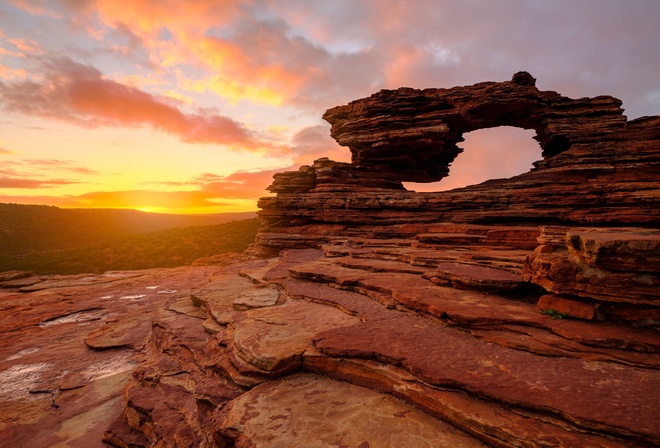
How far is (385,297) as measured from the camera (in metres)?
7.59

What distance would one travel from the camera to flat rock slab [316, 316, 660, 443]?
11.1 feet

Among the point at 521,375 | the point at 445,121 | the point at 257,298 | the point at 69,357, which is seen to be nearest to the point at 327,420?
the point at 521,375

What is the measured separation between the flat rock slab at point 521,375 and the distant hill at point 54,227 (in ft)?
208

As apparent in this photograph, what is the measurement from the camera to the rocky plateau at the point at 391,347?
379 cm

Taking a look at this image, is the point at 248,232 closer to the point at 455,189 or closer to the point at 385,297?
the point at 455,189

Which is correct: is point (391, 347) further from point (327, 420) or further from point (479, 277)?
→ point (479, 277)

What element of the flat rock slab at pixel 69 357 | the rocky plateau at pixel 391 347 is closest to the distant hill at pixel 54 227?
the flat rock slab at pixel 69 357

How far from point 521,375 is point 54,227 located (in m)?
93.4

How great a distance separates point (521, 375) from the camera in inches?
165

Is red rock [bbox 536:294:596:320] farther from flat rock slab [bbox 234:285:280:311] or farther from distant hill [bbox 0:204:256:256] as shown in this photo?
distant hill [bbox 0:204:256:256]

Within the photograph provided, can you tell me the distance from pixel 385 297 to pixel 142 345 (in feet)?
26.6

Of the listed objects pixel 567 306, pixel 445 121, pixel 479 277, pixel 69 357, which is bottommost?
pixel 69 357

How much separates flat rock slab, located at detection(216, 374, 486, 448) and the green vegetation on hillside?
118 feet

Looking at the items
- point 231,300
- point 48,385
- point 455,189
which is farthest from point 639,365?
point 455,189
